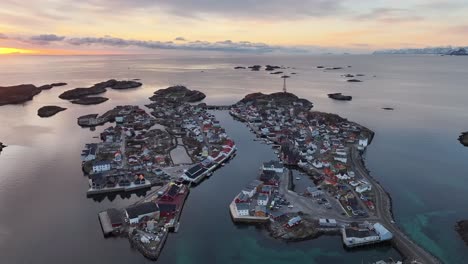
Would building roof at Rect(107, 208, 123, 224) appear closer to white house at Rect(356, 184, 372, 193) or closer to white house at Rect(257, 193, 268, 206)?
white house at Rect(257, 193, 268, 206)

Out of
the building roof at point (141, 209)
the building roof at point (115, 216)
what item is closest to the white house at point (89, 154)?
the building roof at point (115, 216)

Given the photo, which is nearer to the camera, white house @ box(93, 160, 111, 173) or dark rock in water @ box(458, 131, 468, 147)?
white house @ box(93, 160, 111, 173)

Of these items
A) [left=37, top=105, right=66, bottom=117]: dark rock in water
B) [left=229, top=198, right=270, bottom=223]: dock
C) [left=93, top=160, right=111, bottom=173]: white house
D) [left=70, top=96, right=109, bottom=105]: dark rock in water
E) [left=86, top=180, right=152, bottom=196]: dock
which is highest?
[left=70, top=96, right=109, bottom=105]: dark rock in water

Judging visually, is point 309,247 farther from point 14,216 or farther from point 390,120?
point 390,120

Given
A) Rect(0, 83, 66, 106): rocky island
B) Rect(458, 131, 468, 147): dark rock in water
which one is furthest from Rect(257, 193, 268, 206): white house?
Rect(0, 83, 66, 106): rocky island

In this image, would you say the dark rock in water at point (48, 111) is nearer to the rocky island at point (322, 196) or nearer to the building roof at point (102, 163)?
the building roof at point (102, 163)

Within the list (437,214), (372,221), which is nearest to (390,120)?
(437,214)

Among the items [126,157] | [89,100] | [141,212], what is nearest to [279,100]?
[126,157]
